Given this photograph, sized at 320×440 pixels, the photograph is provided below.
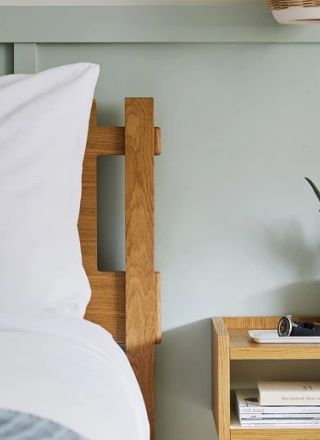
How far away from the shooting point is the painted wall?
2.30 meters

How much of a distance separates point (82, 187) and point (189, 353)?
51 cm

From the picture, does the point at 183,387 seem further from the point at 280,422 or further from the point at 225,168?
the point at 225,168

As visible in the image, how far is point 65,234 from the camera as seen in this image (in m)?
1.92

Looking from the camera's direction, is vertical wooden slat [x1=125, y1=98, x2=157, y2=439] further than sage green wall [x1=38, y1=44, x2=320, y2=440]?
No

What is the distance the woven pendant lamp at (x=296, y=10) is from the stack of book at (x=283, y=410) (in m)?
0.84

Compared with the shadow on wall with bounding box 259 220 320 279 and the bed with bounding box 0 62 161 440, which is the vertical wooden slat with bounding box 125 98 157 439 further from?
the shadow on wall with bounding box 259 220 320 279

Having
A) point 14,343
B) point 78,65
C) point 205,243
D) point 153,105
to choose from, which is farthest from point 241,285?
point 14,343

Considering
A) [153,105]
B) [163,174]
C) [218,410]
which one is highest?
[153,105]

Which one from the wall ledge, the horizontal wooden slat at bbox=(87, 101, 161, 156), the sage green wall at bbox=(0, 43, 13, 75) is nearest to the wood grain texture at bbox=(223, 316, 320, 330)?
the horizontal wooden slat at bbox=(87, 101, 161, 156)

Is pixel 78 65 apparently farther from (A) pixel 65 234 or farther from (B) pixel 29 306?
(B) pixel 29 306

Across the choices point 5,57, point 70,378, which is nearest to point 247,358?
point 70,378

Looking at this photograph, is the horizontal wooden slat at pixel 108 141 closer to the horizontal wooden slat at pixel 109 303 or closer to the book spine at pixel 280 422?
the horizontal wooden slat at pixel 109 303

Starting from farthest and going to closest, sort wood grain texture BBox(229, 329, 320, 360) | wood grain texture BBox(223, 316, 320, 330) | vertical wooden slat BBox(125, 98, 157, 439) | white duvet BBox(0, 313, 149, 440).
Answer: wood grain texture BBox(223, 316, 320, 330)
vertical wooden slat BBox(125, 98, 157, 439)
wood grain texture BBox(229, 329, 320, 360)
white duvet BBox(0, 313, 149, 440)

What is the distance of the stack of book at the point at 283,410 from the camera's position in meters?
2.05
